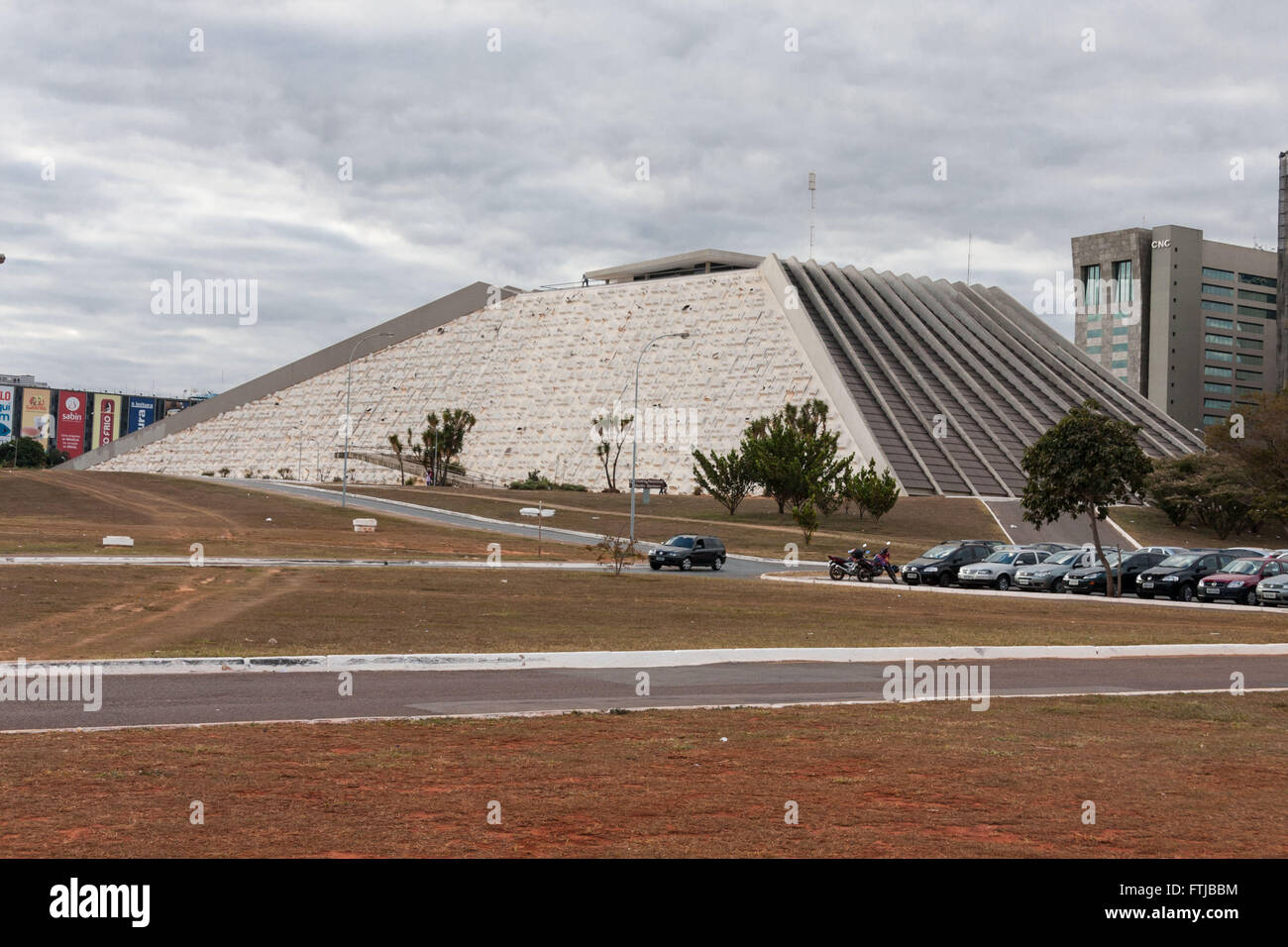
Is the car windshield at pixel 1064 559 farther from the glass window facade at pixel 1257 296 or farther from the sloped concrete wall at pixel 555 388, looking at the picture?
the glass window facade at pixel 1257 296

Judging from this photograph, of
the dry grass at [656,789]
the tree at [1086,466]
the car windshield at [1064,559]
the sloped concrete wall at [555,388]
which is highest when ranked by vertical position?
the sloped concrete wall at [555,388]

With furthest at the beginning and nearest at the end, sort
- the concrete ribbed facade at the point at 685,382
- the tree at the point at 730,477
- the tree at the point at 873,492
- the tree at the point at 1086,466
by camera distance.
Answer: the concrete ribbed facade at the point at 685,382 < the tree at the point at 730,477 < the tree at the point at 873,492 < the tree at the point at 1086,466

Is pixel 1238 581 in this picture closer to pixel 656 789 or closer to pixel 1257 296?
pixel 656 789

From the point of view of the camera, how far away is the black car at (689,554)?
133 ft

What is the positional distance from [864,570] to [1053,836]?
102ft

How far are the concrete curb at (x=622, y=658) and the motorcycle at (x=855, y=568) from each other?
16.9m

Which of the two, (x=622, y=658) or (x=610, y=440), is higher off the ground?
(x=610, y=440)

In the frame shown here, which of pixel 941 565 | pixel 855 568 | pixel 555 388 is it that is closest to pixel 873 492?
pixel 941 565

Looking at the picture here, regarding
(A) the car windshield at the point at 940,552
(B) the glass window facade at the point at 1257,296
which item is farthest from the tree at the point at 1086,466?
(B) the glass window facade at the point at 1257,296

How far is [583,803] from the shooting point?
7891 millimetres

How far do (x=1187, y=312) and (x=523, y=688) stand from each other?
162 metres

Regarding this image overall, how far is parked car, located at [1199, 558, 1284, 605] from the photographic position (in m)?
34.4

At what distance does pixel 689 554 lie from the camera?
40625mm

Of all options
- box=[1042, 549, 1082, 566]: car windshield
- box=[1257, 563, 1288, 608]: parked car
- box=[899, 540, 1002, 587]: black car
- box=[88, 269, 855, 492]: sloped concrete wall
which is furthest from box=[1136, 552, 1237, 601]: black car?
box=[88, 269, 855, 492]: sloped concrete wall
